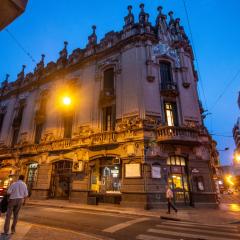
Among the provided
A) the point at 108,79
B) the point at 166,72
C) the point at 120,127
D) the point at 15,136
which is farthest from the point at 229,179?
the point at 15,136

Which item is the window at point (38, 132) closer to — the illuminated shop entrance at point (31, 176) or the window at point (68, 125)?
the illuminated shop entrance at point (31, 176)

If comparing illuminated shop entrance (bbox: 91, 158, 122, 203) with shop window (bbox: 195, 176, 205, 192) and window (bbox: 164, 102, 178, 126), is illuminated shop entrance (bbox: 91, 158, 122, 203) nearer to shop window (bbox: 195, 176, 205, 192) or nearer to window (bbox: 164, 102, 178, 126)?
window (bbox: 164, 102, 178, 126)

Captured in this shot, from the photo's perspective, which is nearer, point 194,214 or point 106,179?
point 194,214

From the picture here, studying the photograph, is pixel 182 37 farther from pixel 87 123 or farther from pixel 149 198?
pixel 149 198

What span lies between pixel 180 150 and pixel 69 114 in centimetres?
1264

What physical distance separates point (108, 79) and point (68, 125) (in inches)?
269

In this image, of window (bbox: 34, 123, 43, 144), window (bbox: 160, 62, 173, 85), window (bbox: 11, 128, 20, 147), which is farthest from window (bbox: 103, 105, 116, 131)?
window (bbox: 11, 128, 20, 147)

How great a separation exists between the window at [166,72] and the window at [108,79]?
5.28m

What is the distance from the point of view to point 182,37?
21094 millimetres

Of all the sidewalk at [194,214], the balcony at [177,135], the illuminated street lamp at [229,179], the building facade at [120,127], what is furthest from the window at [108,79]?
the illuminated street lamp at [229,179]

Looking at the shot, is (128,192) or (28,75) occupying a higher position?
(28,75)

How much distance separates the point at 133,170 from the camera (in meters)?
14.7

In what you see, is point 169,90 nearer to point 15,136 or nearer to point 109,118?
point 109,118

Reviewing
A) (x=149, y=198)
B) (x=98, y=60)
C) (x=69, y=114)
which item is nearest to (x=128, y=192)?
(x=149, y=198)
